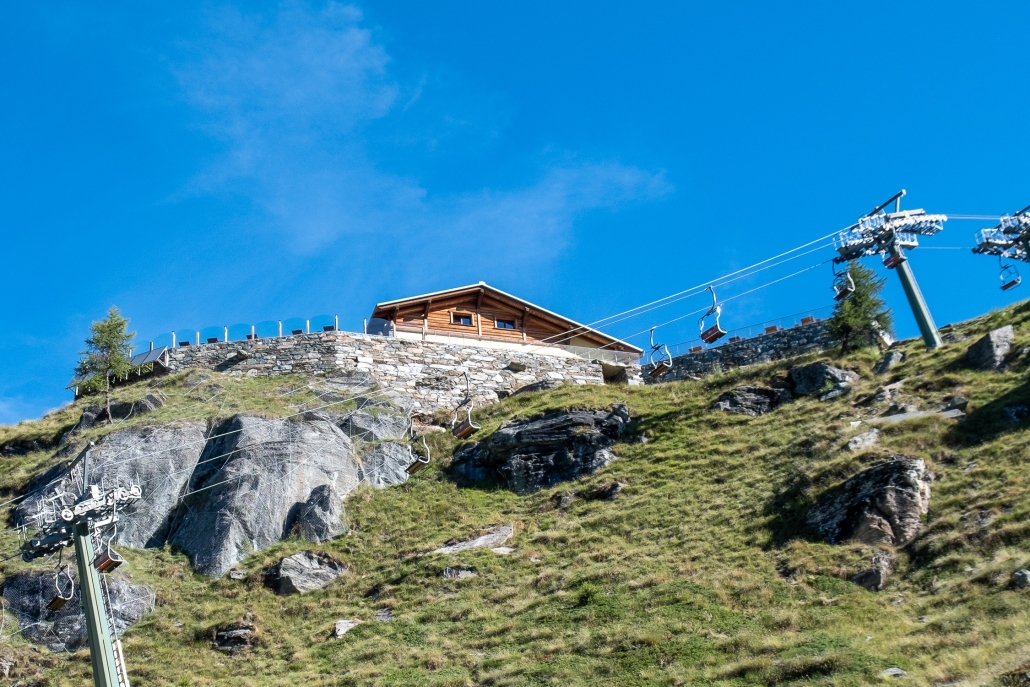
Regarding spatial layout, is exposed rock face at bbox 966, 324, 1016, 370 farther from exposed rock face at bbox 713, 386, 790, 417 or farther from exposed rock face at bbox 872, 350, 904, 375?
exposed rock face at bbox 713, 386, 790, 417

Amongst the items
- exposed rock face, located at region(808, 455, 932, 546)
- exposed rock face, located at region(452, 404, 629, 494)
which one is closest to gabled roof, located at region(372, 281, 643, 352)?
exposed rock face, located at region(452, 404, 629, 494)

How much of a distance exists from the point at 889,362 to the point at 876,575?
49.1 feet

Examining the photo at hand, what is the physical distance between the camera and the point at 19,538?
29.5 m

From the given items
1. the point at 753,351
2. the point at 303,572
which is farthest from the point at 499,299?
the point at 303,572

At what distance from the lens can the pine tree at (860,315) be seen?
38.5 meters

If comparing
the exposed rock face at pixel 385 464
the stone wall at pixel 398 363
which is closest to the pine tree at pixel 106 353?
the stone wall at pixel 398 363

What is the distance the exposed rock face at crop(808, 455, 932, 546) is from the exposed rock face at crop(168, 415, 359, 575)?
13.8 metres

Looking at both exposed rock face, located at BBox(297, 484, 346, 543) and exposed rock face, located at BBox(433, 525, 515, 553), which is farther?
exposed rock face, located at BBox(297, 484, 346, 543)

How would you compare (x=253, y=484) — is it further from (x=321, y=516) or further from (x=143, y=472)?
(x=143, y=472)

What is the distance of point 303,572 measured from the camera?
28438 millimetres

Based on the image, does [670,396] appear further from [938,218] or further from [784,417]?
[938,218]

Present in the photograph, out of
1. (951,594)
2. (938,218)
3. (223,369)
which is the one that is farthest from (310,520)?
(938,218)

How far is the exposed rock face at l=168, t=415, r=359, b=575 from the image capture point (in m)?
29.7

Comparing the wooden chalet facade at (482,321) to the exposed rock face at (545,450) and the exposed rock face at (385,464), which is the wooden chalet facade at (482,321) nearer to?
the exposed rock face at (385,464)
